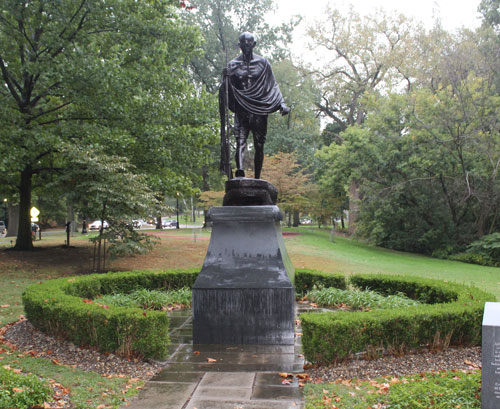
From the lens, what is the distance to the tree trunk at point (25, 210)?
18.1 metres

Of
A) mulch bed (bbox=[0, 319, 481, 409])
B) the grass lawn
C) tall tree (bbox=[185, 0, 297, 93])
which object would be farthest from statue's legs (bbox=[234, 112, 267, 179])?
tall tree (bbox=[185, 0, 297, 93])

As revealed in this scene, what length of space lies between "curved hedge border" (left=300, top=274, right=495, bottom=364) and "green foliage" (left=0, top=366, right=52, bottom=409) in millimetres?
2784

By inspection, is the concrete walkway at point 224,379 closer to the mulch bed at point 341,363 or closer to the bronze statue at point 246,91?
the mulch bed at point 341,363

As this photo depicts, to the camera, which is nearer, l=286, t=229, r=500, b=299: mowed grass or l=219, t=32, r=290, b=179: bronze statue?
l=219, t=32, r=290, b=179: bronze statue

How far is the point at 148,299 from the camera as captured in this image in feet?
29.2

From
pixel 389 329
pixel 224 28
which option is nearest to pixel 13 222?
pixel 224 28

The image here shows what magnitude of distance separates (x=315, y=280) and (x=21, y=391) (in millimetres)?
7308

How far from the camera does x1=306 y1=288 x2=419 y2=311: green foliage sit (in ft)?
26.5

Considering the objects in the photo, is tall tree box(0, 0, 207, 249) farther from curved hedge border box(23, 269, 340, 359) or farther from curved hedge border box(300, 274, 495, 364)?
curved hedge border box(300, 274, 495, 364)

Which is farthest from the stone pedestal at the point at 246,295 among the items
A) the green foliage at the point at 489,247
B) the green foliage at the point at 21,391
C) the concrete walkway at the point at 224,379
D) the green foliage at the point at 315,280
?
the green foliage at the point at 489,247

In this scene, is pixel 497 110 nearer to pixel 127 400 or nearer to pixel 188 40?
pixel 188 40

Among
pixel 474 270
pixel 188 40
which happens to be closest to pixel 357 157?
pixel 474 270

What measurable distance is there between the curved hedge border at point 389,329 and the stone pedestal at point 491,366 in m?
1.89

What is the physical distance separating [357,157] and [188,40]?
13.1 metres
